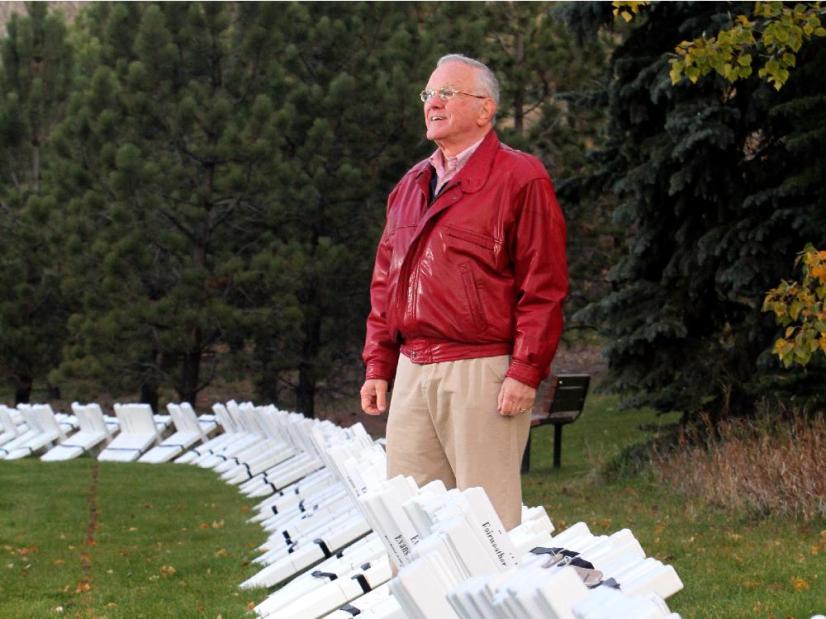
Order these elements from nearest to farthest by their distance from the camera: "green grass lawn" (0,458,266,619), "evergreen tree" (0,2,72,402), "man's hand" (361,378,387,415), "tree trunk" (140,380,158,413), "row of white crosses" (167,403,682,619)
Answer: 1. "row of white crosses" (167,403,682,619)
2. "man's hand" (361,378,387,415)
3. "green grass lawn" (0,458,266,619)
4. "tree trunk" (140,380,158,413)
5. "evergreen tree" (0,2,72,402)

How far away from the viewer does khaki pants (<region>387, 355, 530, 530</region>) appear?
4.88 meters

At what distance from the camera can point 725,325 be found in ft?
45.7

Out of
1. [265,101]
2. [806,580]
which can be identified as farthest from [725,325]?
[265,101]

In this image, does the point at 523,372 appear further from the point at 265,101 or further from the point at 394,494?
the point at 265,101

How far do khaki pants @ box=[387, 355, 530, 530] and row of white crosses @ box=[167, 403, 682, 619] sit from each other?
18 cm

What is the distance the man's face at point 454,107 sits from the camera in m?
5.00

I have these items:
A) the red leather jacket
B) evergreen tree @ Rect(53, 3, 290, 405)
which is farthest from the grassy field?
evergreen tree @ Rect(53, 3, 290, 405)

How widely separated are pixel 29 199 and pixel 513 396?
25.6m

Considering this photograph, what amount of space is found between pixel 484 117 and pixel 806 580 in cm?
337

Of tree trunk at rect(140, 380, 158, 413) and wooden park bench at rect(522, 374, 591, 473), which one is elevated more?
wooden park bench at rect(522, 374, 591, 473)

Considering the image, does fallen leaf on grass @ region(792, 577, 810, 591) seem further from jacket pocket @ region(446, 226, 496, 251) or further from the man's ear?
the man's ear

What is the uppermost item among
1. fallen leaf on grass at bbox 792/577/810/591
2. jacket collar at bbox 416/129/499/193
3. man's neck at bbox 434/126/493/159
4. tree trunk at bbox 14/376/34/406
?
man's neck at bbox 434/126/493/159

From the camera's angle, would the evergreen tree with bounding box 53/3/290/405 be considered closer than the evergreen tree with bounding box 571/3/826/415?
No

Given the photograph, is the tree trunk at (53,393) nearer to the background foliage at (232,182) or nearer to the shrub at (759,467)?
the background foliage at (232,182)
